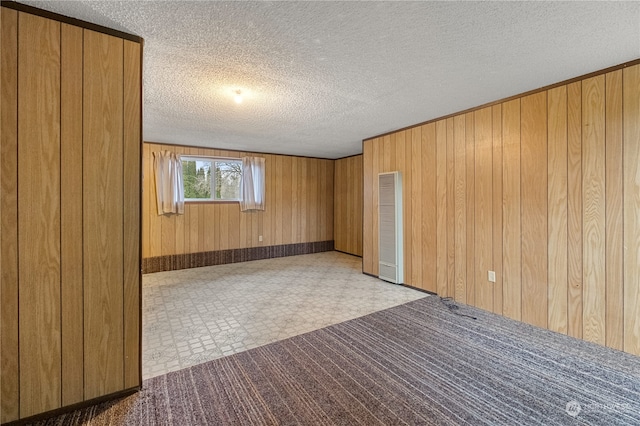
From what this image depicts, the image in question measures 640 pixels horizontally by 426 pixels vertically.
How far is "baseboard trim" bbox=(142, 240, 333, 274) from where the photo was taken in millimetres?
4984

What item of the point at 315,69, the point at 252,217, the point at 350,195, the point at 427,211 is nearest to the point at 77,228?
the point at 315,69

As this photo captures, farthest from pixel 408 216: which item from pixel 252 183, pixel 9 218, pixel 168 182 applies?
pixel 168 182

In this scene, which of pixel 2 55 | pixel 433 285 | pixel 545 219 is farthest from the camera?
pixel 433 285

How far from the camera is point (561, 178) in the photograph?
2545 mm

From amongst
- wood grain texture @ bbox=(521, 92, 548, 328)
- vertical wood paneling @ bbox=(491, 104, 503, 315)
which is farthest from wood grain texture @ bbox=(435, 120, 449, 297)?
wood grain texture @ bbox=(521, 92, 548, 328)

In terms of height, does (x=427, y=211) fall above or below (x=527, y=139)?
below

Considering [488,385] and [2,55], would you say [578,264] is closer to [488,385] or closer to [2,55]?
[488,385]

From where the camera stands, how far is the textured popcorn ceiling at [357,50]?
60.5 inches

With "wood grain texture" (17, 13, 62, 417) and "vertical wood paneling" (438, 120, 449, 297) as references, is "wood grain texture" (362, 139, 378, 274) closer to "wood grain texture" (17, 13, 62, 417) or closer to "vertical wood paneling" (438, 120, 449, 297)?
"vertical wood paneling" (438, 120, 449, 297)

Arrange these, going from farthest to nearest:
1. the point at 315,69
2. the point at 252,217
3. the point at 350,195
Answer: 1. the point at 350,195
2. the point at 252,217
3. the point at 315,69

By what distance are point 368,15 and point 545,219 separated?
2439 millimetres

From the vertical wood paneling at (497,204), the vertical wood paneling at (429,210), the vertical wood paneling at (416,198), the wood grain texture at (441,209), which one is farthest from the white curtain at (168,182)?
the vertical wood paneling at (497,204)

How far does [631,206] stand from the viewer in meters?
2.17

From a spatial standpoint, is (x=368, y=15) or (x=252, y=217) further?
(x=252, y=217)
